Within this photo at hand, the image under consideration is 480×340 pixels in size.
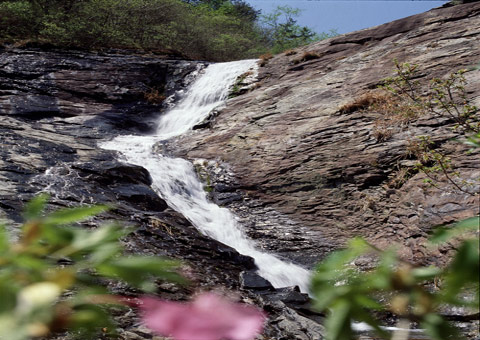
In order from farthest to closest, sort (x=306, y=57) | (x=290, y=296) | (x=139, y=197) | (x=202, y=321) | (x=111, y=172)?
1. (x=306, y=57)
2. (x=111, y=172)
3. (x=139, y=197)
4. (x=290, y=296)
5. (x=202, y=321)

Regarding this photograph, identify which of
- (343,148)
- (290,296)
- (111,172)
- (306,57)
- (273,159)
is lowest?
(290,296)

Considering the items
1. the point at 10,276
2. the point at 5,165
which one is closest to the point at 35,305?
the point at 10,276

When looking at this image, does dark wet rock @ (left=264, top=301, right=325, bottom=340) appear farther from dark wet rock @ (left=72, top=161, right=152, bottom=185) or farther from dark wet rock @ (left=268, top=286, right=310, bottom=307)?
dark wet rock @ (left=72, top=161, right=152, bottom=185)

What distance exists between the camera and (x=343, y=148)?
6883 millimetres

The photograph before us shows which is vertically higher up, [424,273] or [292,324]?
[424,273]

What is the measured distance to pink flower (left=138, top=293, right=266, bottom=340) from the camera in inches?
10.8

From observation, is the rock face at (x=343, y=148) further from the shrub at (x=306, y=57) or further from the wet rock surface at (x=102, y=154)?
the wet rock surface at (x=102, y=154)

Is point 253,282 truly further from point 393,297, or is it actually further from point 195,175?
point 393,297

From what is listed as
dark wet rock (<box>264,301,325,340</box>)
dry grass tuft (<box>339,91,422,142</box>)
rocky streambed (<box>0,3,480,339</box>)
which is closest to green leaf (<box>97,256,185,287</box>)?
rocky streambed (<box>0,3,480,339</box>)

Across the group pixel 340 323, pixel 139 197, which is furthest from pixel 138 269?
pixel 139 197

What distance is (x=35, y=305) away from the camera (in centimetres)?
27

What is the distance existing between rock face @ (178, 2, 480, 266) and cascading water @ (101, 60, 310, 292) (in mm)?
424

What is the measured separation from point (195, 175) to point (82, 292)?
7621 mm

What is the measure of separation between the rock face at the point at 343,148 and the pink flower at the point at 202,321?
5.01m
